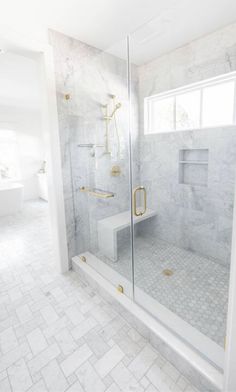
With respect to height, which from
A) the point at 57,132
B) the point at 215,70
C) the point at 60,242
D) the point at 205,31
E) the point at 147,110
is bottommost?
the point at 60,242

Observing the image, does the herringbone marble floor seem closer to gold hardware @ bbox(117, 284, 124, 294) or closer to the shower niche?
gold hardware @ bbox(117, 284, 124, 294)

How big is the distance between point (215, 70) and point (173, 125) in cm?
81

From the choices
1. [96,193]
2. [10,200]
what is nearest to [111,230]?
[96,193]

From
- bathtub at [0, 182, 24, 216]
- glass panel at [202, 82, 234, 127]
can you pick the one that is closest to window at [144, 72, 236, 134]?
glass panel at [202, 82, 234, 127]

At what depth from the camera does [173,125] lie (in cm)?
292

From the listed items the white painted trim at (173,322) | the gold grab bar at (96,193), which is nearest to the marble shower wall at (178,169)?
the gold grab bar at (96,193)

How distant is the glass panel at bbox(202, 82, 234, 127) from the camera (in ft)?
7.68

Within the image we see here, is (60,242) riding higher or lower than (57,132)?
lower

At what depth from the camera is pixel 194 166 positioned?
274cm

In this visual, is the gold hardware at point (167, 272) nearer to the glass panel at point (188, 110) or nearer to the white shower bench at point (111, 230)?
the white shower bench at point (111, 230)

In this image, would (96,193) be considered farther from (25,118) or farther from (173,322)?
(25,118)

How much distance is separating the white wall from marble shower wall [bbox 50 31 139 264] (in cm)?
131

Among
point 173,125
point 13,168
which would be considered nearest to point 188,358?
point 173,125

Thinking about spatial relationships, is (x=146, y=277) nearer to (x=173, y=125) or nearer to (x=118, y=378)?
(x=118, y=378)
